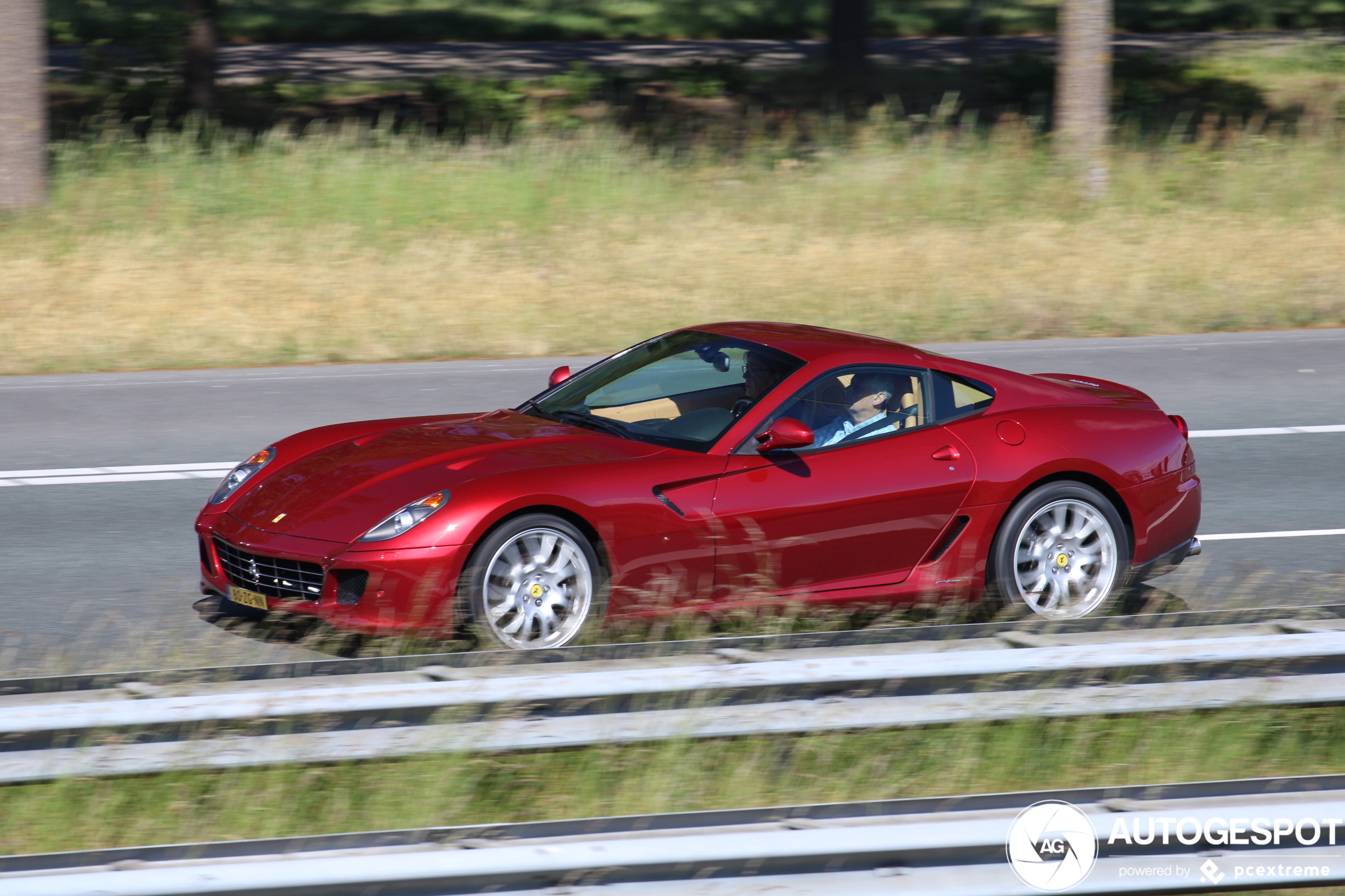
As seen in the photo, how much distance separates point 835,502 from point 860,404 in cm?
58

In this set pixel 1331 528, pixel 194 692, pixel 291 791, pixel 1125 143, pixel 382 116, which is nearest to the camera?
pixel 194 692

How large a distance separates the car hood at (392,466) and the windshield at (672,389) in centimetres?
19

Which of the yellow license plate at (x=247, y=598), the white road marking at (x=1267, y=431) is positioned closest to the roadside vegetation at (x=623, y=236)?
the white road marking at (x=1267, y=431)

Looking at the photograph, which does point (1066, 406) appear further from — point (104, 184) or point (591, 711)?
point (104, 184)

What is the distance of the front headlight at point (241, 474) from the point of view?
6.77 m

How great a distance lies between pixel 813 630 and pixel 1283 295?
1100 cm

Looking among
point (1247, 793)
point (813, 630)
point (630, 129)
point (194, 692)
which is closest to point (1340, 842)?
point (1247, 793)

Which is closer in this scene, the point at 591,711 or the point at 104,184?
the point at 591,711

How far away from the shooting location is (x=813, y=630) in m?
6.31

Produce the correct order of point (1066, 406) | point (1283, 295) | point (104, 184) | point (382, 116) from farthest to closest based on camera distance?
point (382, 116), point (104, 184), point (1283, 295), point (1066, 406)

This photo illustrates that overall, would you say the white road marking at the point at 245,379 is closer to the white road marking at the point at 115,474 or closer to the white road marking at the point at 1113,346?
the white road marking at the point at 115,474

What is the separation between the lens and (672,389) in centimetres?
711

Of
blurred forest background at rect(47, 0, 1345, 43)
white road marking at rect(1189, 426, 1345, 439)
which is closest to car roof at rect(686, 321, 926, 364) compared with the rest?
white road marking at rect(1189, 426, 1345, 439)

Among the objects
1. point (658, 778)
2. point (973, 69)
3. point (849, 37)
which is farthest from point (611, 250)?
point (849, 37)
